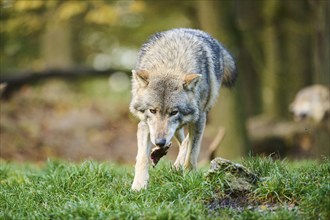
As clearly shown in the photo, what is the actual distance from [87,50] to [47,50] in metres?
8.48

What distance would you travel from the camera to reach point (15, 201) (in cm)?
683

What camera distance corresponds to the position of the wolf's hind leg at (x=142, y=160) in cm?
725

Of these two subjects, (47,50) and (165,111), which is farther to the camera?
(47,50)

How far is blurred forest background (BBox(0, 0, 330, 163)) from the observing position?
13.9 meters

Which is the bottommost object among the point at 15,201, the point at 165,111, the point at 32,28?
the point at 15,201

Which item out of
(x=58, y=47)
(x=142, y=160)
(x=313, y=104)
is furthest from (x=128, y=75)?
(x=142, y=160)

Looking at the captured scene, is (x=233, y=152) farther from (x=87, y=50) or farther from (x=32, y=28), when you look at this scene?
(x=87, y=50)

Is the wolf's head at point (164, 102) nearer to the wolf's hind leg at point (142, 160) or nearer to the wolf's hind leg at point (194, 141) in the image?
the wolf's hind leg at point (142, 160)

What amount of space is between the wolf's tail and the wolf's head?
77.6 inches

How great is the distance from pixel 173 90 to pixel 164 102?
25 centimetres

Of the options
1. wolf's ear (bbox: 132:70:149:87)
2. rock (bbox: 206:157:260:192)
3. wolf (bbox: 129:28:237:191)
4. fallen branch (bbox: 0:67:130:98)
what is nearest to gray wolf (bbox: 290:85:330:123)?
wolf (bbox: 129:28:237:191)

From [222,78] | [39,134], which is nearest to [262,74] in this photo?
[39,134]

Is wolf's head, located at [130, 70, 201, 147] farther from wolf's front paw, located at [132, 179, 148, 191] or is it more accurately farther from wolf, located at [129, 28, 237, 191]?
wolf's front paw, located at [132, 179, 148, 191]

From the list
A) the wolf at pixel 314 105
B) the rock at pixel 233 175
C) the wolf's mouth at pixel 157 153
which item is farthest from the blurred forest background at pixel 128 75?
the rock at pixel 233 175
